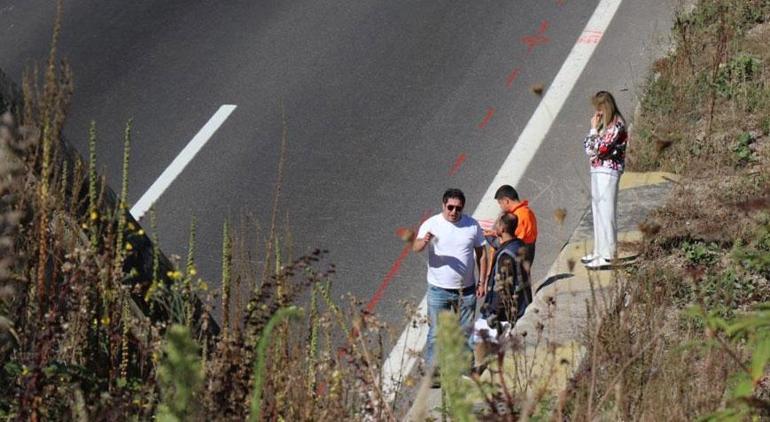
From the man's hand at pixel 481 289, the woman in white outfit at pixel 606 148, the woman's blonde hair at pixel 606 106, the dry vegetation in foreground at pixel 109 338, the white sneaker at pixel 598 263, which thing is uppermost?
the woman's blonde hair at pixel 606 106

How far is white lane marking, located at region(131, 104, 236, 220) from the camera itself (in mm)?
13180

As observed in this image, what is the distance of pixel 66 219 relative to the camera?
6.35 meters

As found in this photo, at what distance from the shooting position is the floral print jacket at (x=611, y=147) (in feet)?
36.8

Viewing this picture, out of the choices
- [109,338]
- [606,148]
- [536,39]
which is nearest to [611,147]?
[606,148]

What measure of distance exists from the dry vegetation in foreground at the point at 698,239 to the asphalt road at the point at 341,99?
2.51 ft

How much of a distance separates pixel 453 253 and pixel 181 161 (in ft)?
14.5

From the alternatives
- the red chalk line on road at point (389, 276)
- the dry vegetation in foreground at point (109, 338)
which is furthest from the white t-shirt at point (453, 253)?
the dry vegetation in foreground at point (109, 338)

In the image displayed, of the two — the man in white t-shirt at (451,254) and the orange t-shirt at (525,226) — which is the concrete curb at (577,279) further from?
the man in white t-shirt at (451,254)

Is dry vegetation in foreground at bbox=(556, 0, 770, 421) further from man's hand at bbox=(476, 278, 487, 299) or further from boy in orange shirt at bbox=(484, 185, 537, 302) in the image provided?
man's hand at bbox=(476, 278, 487, 299)

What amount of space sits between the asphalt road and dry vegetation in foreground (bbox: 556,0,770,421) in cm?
76

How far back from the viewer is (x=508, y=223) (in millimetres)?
10383

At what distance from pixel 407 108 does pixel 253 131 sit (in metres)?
1.69

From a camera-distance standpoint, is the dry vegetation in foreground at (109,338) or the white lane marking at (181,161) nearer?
the dry vegetation in foreground at (109,338)

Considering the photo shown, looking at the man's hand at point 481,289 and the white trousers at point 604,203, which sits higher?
the white trousers at point 604,203
